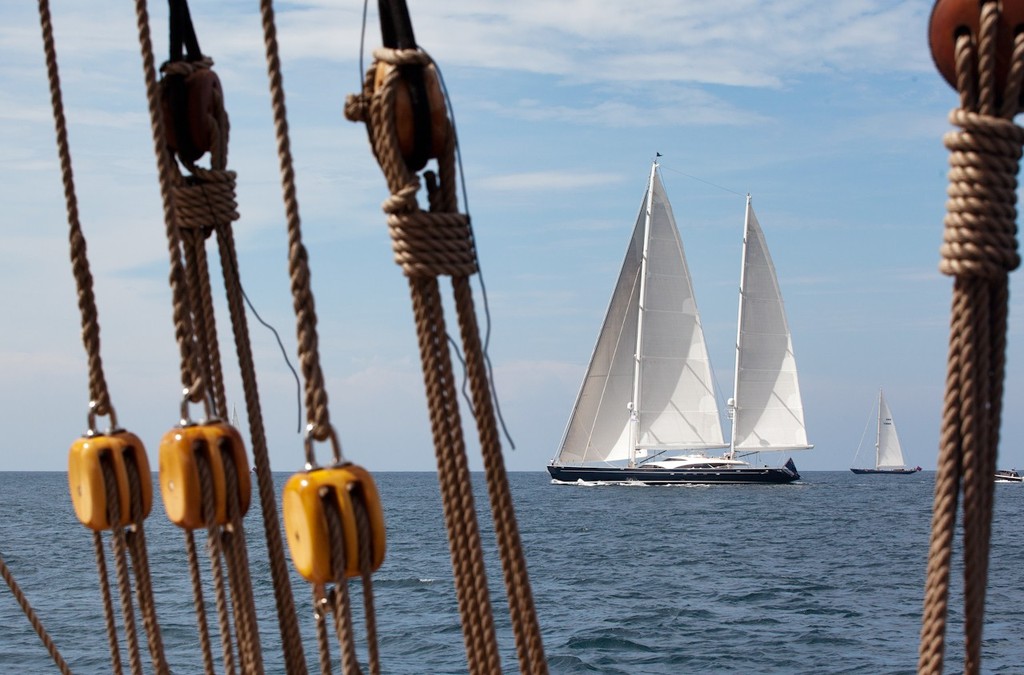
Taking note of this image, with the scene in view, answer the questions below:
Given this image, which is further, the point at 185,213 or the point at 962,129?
the point at 185,213

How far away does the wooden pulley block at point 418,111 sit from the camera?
2.60 metres

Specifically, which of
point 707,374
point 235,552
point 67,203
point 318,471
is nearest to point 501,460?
point 318,471

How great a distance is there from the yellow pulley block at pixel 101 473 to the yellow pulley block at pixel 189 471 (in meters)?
0.34

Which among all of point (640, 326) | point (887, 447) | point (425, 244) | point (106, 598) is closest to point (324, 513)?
point (425, 244)

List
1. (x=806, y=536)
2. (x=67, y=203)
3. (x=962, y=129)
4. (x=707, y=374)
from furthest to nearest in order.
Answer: (x=707, y=374) < (x=806, y=536) < (x=67, y=203) < (x=962, y=129)

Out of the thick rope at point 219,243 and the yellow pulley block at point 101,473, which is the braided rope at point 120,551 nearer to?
the yellow pulley block at point 101,473

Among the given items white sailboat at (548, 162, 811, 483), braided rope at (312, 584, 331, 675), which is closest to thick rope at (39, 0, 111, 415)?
braided rope at (312, 584, 331, 675)

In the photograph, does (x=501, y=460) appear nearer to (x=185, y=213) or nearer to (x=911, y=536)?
(x=185, y=213)

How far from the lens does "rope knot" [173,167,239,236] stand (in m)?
3.37

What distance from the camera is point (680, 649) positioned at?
18188 mm

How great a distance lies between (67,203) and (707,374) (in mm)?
56801

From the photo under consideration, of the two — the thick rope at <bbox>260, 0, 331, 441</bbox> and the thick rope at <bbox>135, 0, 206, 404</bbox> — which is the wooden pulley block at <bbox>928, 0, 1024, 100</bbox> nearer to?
the thick rope at <bbox>260, 0, 331, 441</bbox>

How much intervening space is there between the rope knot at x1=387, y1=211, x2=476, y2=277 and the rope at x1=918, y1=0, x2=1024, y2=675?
1080 mm

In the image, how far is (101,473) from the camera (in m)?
3.07
